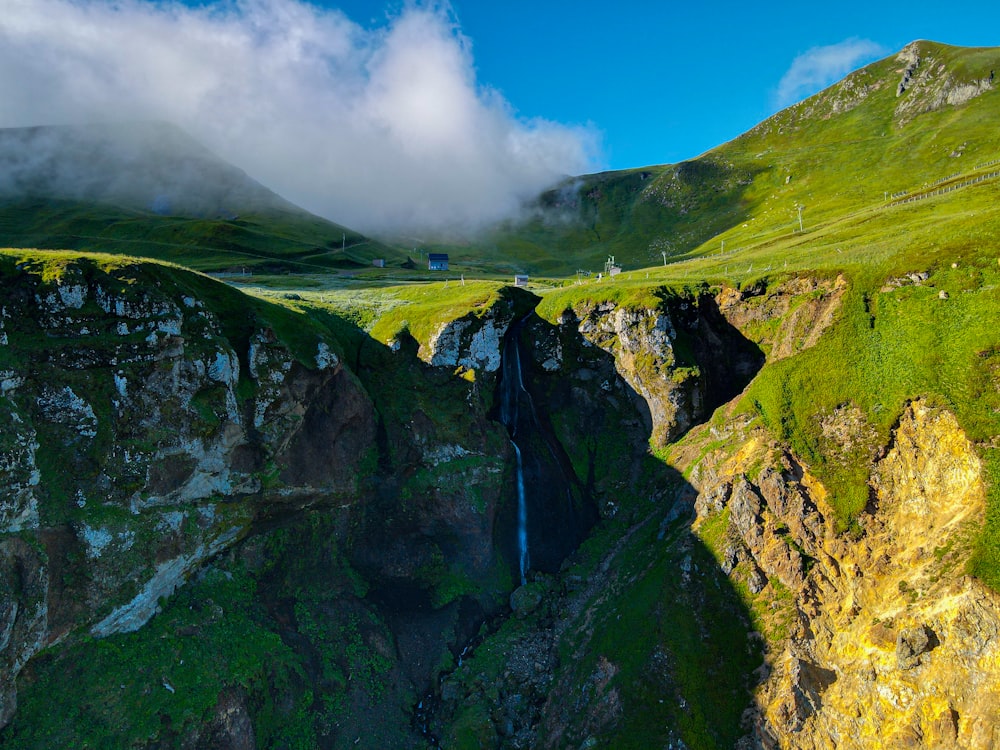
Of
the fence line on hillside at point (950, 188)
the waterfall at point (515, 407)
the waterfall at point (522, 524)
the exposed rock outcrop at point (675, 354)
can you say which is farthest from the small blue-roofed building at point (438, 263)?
the fence line on hillside at point (950, 188)

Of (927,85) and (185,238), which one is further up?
(927,85)

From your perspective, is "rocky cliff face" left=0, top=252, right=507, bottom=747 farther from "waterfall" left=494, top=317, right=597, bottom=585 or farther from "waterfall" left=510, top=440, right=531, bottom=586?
"waterfall" left=494, top=317, right=597, bottom=585

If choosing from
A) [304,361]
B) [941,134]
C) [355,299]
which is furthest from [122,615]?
[941,134]

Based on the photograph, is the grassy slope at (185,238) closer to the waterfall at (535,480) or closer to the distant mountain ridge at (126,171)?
the distant mountain ridge at (126,171)

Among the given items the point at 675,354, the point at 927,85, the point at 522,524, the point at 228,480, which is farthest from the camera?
the point at 927,85

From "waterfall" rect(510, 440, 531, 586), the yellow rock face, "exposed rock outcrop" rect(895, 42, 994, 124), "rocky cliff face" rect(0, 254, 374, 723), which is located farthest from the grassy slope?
"exposed rock outcrop" rect(895, 42, 994, 124)

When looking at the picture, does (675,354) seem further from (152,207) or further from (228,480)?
(152,207)

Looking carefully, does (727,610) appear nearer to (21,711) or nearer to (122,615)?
(122,615)

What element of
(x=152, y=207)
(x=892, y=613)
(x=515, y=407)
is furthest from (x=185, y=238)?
(x=892, y=613)
